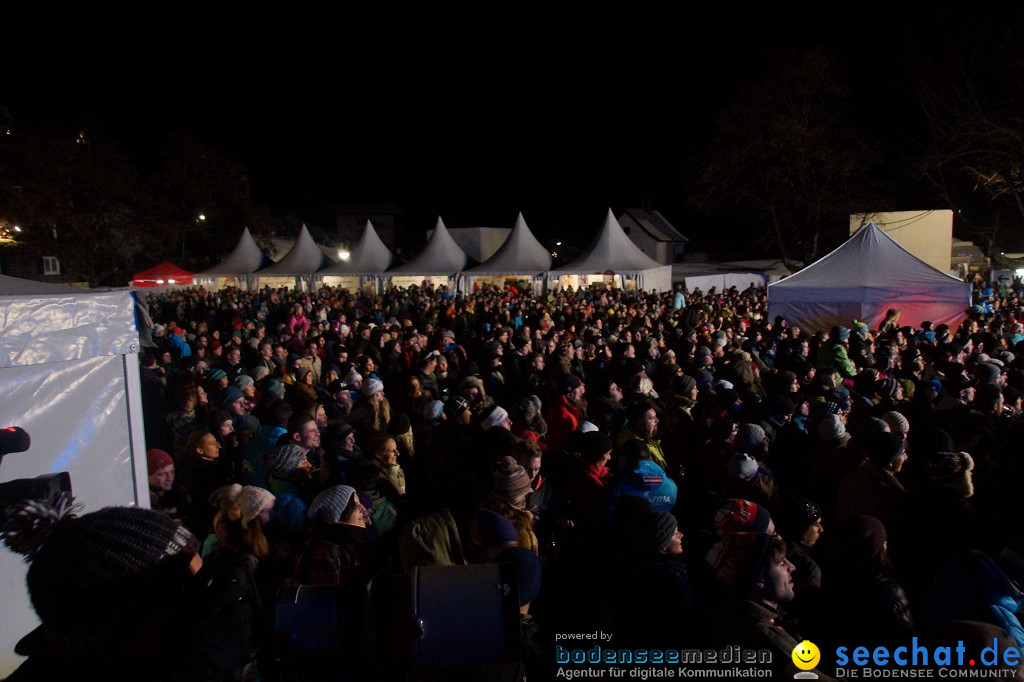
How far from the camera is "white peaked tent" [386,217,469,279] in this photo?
2308 cm

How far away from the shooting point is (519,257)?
22062 millimetres

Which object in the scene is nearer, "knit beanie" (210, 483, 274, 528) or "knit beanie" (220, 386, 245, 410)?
"knit beanie" (210, 483, 274, 528)

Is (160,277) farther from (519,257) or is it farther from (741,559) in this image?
(741,559)

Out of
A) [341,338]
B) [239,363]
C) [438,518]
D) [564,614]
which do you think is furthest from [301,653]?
[341,338]

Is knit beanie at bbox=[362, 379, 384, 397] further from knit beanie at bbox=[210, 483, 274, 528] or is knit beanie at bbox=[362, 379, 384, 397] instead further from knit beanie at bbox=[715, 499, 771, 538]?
knit beanie at bbox=[715, 499, 771, 538]

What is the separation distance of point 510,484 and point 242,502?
1.13m

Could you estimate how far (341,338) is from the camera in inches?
386

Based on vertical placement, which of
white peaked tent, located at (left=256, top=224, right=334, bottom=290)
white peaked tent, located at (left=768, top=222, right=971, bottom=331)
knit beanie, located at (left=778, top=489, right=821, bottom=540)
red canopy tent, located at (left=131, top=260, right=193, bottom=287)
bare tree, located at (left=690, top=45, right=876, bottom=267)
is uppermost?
bare tree, located at (left=690, top=45, right=876, bottom=267)

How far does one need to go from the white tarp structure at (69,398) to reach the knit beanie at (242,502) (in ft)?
2.45

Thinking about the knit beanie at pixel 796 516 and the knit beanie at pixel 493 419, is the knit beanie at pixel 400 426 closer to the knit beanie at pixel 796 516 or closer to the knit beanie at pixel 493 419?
the knit beanie at pixel 493 419

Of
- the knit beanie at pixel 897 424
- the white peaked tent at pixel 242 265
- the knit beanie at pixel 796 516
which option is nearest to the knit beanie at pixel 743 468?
the knit beanie at pixel 796 516

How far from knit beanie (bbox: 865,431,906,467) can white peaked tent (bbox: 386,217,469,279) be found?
2016 centimetres

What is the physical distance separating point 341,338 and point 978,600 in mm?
8872

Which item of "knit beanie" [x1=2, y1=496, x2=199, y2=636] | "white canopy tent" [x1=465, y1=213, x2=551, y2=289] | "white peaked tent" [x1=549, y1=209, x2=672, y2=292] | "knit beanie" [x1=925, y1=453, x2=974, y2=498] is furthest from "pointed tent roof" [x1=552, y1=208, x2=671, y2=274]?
"knit beanie" [x1=2, y1=496, x2=199, y2=636]
